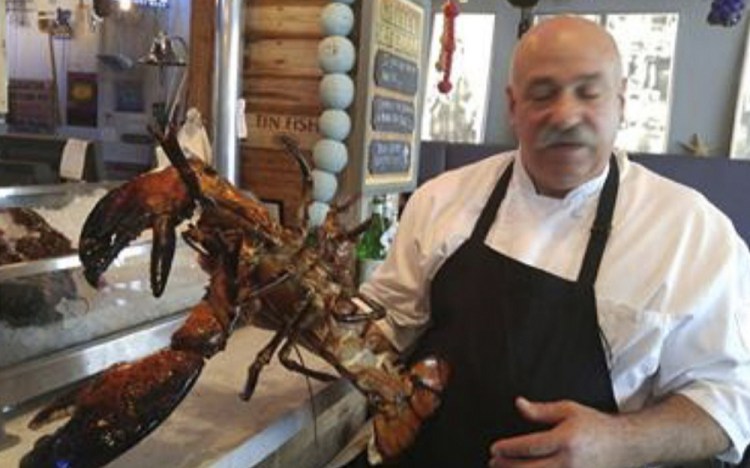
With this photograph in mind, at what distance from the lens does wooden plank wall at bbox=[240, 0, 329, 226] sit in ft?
7.32

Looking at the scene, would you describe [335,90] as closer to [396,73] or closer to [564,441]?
[396,73]

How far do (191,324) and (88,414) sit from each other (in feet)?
0.64

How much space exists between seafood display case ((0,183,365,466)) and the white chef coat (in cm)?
29

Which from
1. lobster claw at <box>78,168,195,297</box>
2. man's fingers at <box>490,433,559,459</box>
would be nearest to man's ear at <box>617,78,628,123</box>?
man's fingers at <box>490,433,559,459</box>

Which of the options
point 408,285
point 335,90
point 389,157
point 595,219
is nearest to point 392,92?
point 389,157

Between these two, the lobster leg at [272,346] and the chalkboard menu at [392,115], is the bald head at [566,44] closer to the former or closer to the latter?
the lobster leg at [272,346]

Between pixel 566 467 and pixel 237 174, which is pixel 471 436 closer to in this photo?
pixel 566 467

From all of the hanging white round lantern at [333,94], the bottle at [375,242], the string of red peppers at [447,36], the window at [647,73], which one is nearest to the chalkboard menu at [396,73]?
the hanging white round lantern at [333,94]

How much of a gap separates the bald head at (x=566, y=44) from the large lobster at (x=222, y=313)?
1.70ft

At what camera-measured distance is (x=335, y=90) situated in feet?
6.95

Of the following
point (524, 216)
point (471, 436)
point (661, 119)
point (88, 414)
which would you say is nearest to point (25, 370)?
point (88, 414)

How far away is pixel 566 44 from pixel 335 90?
90 cm

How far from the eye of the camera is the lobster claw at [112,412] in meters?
0.83

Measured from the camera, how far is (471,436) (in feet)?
4.44
